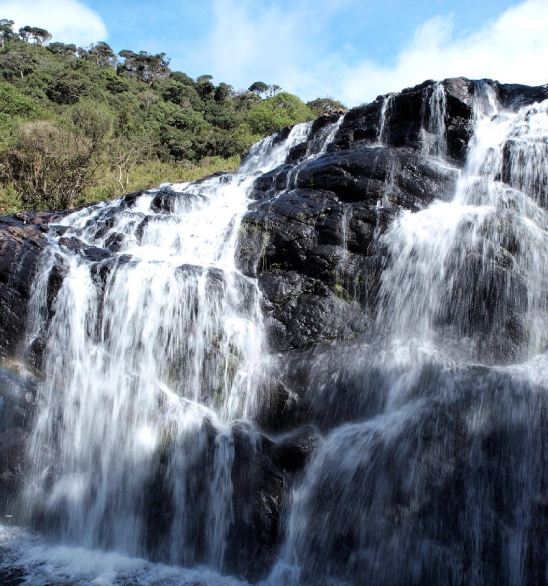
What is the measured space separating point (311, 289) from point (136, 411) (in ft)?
12.1

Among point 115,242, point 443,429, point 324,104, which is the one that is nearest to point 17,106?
point 324,104

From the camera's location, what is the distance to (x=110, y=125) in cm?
2008

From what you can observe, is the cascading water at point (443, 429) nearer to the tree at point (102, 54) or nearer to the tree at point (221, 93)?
the tree at point (221, 93)

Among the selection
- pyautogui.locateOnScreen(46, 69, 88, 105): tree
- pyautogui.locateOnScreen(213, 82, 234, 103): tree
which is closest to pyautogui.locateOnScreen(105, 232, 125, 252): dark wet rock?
pyautogui.locateOnScreen(46, 69, 88, 105): tree

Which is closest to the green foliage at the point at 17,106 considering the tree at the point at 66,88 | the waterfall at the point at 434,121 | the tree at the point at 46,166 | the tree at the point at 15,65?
the tree at the point at 66,88

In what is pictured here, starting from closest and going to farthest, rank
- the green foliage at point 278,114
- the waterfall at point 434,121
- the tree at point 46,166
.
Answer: the waterfall at point 434,121 < the tree at point 46,166 < the green foliage at point 278,114

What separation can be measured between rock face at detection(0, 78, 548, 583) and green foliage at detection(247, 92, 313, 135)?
17.2m

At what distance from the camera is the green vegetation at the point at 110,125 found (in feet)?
57.9

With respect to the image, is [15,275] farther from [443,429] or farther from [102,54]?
[102,54]

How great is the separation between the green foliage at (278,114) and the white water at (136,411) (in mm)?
20914

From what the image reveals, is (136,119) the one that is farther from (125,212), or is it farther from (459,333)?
(459,333)

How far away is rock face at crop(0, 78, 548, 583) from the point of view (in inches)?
247

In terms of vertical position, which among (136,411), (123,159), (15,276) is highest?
(123,159)

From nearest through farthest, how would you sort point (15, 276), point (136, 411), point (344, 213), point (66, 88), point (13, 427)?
point (136, 411), point (13, 427), point (15, 276), point (344, 213), point (66, 88)
